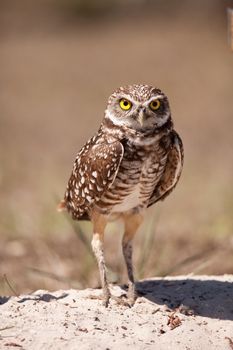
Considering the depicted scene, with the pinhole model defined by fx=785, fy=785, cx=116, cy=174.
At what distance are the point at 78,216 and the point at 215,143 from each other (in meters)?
7.31

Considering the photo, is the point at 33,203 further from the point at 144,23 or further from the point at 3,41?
the point at 144,23

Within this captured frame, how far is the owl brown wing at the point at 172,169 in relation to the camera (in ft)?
15.3

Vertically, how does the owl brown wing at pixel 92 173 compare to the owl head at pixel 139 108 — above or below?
below

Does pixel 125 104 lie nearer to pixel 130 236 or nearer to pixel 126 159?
pixel 126 159

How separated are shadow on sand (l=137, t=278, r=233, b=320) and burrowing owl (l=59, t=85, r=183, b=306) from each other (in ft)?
0.63

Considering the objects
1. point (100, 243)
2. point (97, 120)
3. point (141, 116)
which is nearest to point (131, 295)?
point (100, 243)

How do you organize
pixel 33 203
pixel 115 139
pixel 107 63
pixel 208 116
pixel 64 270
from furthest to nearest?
pixel 107 63
pixel 208 116
pixel 33 203
pixel 64 270
pixel 115 139

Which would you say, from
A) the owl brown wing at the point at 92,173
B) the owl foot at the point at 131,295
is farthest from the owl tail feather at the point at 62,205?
the owl foot at the point at 131,295

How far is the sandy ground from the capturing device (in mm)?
3984

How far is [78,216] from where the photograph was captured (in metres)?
4.94

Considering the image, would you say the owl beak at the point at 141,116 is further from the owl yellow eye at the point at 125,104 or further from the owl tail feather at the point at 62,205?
the owl tail feather at the point at 62,205

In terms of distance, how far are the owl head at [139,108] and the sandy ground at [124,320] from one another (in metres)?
1.05

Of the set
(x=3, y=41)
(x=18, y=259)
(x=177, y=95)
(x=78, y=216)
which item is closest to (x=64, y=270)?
(x=18, y=259)

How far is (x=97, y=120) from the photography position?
43.6 feet
